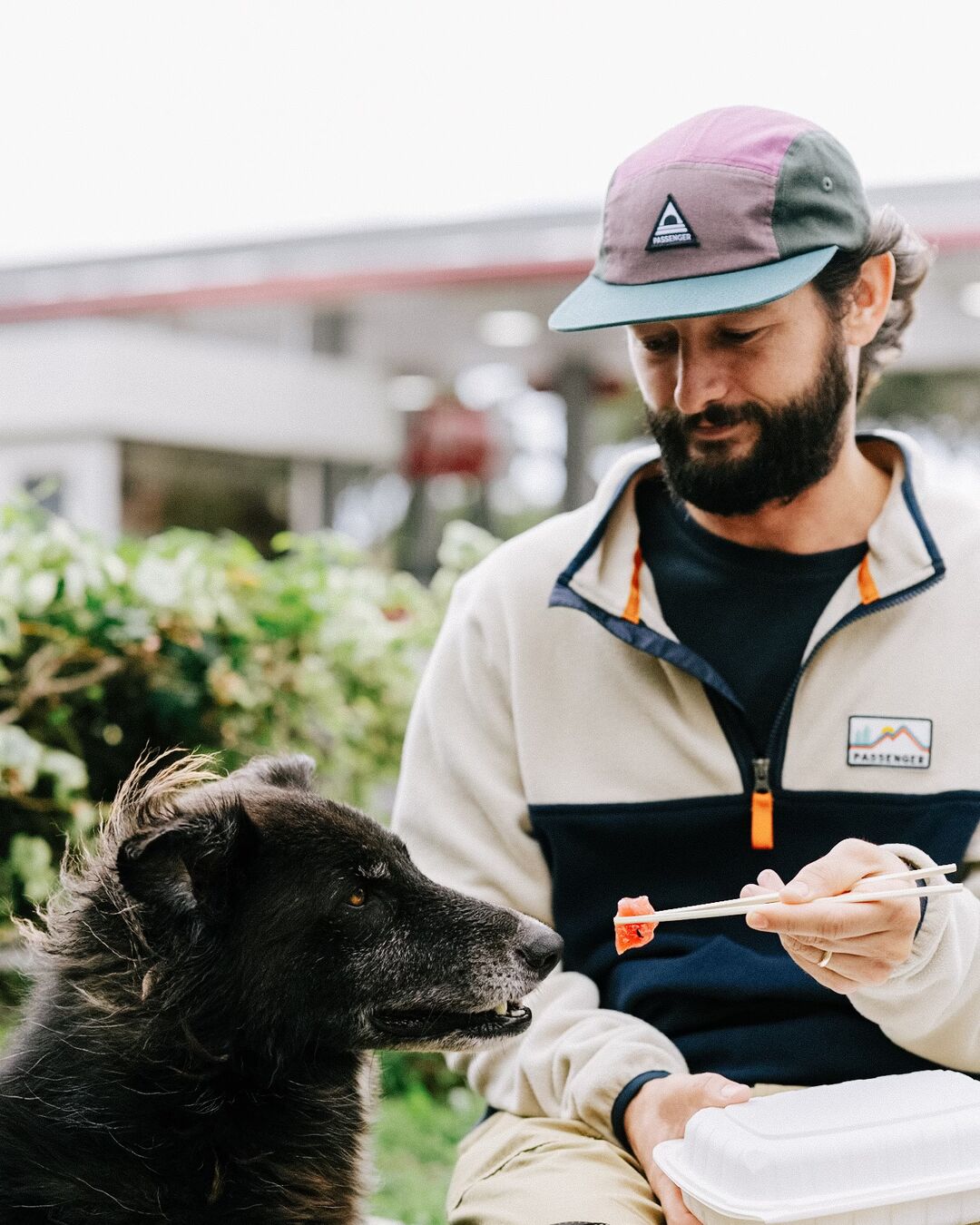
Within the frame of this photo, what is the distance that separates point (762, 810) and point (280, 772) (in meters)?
0.82

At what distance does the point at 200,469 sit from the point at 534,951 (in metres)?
12.1

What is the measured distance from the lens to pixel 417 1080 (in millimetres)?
4188

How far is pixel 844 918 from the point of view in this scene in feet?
5.22

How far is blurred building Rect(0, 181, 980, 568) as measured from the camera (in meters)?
11.3

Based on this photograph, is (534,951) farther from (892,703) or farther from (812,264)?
(812,264)

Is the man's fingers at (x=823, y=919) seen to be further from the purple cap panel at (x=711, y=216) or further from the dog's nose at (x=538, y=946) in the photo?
the purple cap panel at (x=711, y=216)

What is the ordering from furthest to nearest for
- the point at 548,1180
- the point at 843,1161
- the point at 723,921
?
the point at 723,921 < the point at 548,1180 < the point at 843,1161

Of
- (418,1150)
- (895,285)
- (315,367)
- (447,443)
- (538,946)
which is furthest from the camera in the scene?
(447,443)

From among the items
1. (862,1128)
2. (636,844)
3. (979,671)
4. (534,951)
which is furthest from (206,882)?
(979,671)

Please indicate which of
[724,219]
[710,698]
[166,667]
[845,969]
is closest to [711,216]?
[724,219]

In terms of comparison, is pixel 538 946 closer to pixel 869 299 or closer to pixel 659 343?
pixel 659 343

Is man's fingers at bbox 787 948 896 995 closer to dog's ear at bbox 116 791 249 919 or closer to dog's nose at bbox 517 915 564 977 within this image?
dog's nose at bbox 517 915 564 977

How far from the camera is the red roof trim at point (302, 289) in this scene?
1057 cm

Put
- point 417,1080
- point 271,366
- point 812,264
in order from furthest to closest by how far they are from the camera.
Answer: point 271,366 → point 417,1080 → point 812,264
